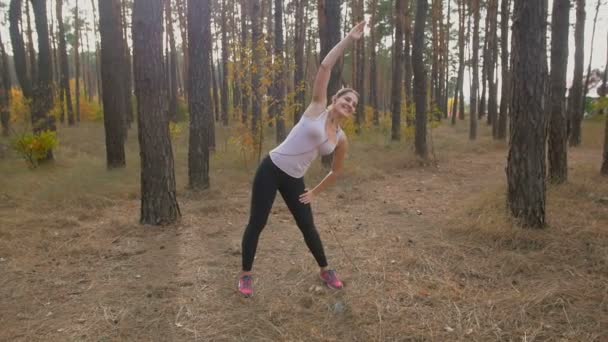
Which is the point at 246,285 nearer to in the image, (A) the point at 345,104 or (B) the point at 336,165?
Answer: (B) the point at 336,165

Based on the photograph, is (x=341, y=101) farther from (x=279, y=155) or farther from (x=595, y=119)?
(x=595, y=119)

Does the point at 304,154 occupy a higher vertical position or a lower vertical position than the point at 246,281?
higher

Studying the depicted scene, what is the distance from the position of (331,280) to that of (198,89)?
5179 millimetres

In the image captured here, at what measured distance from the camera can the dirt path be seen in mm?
3027

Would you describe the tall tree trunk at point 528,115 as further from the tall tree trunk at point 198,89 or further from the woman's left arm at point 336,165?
the tall tree trunk at point 198,89

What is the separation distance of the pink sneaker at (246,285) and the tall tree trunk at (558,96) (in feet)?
17.9

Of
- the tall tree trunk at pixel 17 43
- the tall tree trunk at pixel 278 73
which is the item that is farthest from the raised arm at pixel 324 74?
the tall tree trunk at pixel 17 43

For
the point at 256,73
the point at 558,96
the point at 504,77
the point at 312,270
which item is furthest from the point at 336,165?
the point at 504,77

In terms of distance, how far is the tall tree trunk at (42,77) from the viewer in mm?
10945

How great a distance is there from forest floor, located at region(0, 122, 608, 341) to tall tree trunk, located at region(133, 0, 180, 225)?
34 centimetres

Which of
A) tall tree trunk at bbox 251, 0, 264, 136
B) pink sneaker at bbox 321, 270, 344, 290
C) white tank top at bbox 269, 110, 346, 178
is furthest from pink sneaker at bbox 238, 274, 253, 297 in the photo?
tall tree trunk at bbox 251, 0, 264, 136

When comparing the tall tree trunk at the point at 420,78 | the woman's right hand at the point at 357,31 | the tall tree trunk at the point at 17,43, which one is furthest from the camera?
the tall tree trunk at the point at 17,43

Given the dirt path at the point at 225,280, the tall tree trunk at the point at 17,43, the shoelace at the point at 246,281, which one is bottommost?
the dirt path at the point at 225,280

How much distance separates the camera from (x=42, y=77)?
11.1 metres
